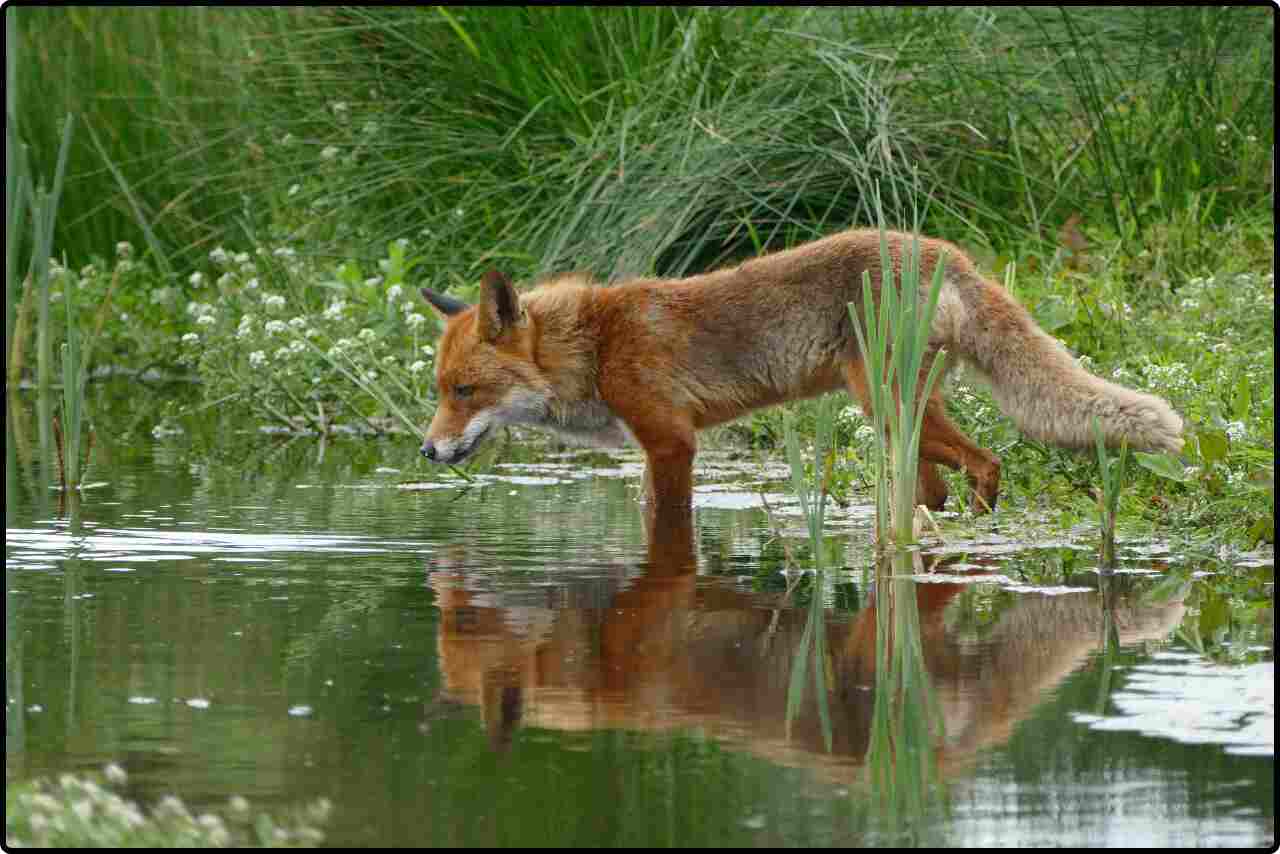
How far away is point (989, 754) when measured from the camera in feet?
13.4

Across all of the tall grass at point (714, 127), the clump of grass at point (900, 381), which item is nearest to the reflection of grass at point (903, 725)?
the clump of grass at point (900, 381)

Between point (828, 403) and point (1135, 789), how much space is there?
3351 mm

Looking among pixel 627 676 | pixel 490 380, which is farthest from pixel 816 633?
Result: pixel 490 380

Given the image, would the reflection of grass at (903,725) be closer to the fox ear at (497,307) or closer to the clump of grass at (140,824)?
the clump of grass at (140,824)

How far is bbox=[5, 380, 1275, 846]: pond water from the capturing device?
12.2 ft

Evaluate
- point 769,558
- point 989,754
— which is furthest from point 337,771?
point 769,558

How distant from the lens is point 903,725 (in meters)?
4.34

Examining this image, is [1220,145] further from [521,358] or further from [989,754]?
[989,754]

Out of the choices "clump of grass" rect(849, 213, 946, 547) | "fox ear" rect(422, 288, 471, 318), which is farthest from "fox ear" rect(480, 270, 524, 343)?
"clump of grass" rect(849, 213, 946, 547)

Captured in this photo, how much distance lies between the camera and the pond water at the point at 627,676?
3.72 meters

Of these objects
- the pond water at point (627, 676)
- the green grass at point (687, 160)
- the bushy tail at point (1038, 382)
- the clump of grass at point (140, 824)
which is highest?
the green grass at point (687, 160)

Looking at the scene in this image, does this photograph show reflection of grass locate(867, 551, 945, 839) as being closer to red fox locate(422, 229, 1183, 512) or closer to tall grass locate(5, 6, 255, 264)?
red fox locate(422, 229, 1183, 512)

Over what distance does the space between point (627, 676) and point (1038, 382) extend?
330cm

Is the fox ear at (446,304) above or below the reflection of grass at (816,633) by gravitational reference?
above
